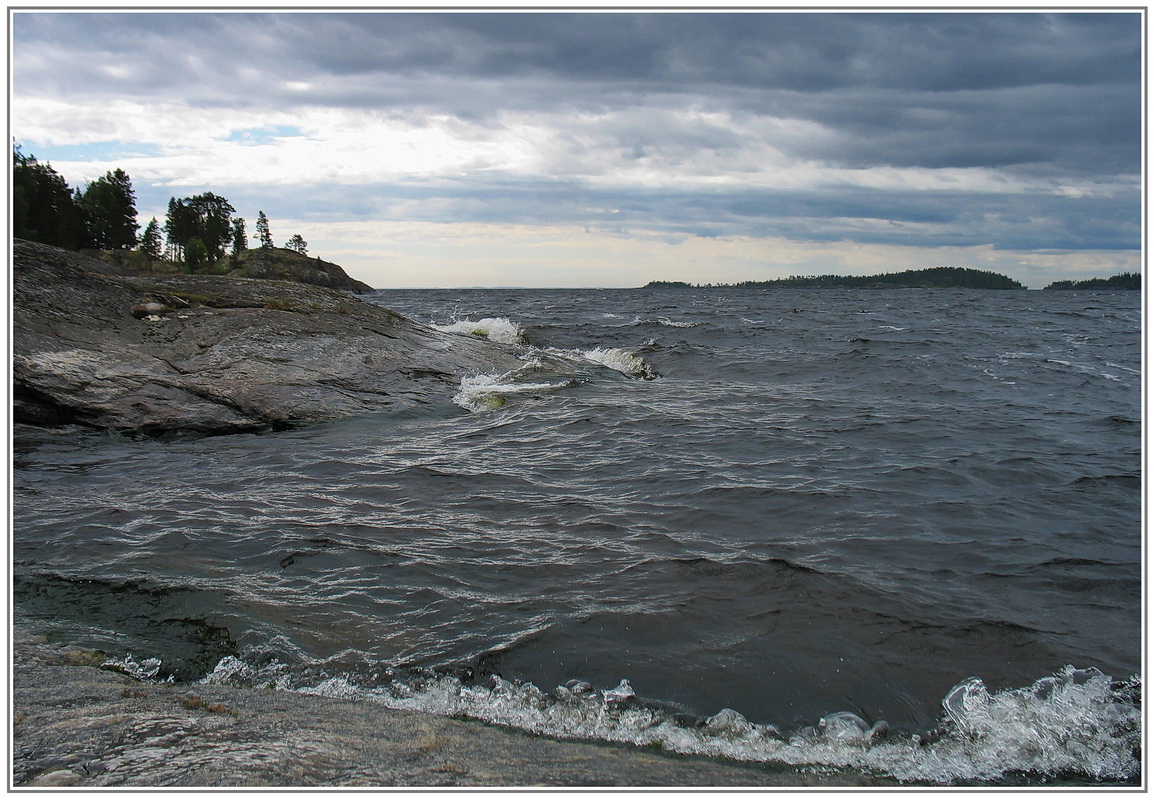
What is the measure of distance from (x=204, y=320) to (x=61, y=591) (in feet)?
29.5

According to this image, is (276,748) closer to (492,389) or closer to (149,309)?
(492,389)

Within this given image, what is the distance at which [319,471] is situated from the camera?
30.2 feet

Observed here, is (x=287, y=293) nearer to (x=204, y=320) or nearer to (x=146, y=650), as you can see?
(x=204, y=320)

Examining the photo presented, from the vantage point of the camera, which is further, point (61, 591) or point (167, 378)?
point (167, 378)

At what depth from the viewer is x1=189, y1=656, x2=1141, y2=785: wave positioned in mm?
3914

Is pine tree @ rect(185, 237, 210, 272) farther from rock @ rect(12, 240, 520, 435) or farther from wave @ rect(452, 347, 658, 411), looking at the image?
rock @ rect(12, 240, 520, 435)

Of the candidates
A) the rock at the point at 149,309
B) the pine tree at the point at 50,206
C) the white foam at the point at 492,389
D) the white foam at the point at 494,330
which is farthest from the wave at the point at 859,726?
the pine tree at the point at 50,206

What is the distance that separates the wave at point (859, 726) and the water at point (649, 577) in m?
0.02

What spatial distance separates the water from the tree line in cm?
5056

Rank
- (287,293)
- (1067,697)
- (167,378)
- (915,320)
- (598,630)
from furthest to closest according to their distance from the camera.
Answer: (915,320), (287,293), (167,378), (598,630), (1067,697)

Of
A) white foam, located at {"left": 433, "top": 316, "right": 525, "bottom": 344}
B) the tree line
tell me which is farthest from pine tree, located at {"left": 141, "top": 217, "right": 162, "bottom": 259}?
white foam, located at {"left": 433, "top": 316, "right": 525, "bottom": 344}

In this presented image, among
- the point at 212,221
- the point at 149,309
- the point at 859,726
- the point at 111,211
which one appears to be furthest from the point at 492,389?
the point at 212,221

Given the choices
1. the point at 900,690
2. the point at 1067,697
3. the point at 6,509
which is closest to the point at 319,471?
the point at 6,509

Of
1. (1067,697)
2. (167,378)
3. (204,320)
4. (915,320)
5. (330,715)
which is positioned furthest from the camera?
(915,320)
